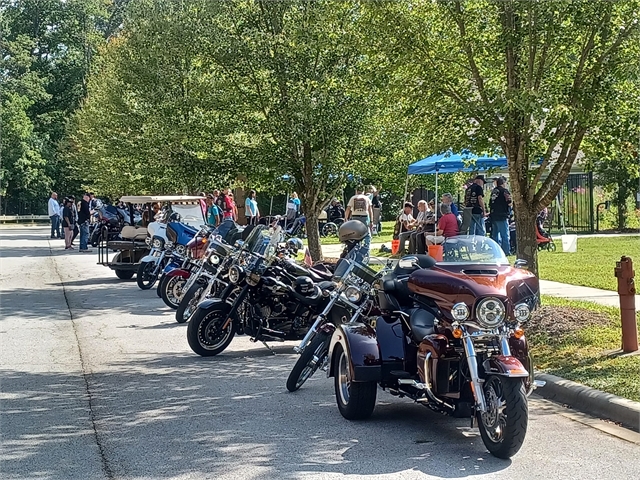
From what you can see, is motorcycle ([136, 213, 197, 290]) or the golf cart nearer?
motorcycle ([136, 213, 197, 290])

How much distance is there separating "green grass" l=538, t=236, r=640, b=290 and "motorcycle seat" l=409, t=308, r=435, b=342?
7560 millimetres

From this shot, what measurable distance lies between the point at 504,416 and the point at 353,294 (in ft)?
7.60

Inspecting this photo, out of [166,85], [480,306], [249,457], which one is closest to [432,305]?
[480,306]

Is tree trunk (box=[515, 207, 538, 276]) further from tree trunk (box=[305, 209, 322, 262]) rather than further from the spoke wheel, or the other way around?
tree trunk (box=[305, 209, 322, 262])

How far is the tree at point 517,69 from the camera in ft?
32.3

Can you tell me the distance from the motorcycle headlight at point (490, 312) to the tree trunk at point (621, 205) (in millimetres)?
21292

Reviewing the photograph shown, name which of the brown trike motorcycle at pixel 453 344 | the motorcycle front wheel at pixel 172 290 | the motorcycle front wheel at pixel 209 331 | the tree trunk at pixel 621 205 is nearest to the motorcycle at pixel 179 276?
the motorcycle front wheel at pixel 172 290

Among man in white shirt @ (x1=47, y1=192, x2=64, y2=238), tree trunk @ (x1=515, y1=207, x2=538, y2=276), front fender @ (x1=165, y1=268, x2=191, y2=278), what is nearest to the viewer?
tree trunk @ (x1=515, y1=207, x2=538, y2=276)

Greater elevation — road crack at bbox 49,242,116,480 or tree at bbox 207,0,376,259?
tree at bbox 207,0,376,259

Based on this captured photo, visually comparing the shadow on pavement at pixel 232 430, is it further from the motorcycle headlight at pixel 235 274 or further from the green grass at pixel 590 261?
the green grass at pixel 590 261

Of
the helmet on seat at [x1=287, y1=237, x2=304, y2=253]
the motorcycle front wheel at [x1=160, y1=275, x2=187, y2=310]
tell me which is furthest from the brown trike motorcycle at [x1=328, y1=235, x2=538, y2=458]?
the motorcycle front wheel at [x1=160, y1=275, x2=187, y2=310]

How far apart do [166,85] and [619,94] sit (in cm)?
1931

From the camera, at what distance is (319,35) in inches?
638

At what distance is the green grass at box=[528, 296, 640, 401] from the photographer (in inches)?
305
